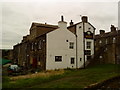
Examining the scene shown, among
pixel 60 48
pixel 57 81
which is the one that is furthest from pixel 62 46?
pixel 57 81

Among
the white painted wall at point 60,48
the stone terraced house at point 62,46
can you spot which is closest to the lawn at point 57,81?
the white painted wall at point 60,48

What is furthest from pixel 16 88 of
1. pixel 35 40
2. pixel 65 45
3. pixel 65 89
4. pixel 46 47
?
pixel 35 40

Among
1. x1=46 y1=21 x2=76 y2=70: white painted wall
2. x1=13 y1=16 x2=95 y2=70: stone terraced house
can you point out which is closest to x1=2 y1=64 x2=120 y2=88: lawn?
x1=46 y1=21 x2=76 y2=70: white painted wall

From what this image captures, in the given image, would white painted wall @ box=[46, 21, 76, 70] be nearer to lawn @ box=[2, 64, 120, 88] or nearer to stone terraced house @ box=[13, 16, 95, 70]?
stone terraced house @ box=[13, 16, 95, 70]

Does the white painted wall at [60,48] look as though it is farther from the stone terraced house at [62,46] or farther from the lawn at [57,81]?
the lawn at [57,81]

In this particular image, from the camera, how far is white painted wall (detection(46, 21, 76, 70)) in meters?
28.3

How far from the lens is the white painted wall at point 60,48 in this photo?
92.8 feet

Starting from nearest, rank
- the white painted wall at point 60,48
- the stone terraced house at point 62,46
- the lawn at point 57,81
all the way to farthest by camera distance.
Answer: the lawn at point 57,81 → the white painted wall at point 60,48 → the stone terraced house at point 62,46

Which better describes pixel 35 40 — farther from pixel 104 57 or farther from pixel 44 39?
pixel 104 57

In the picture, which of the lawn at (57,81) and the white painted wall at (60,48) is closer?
the lawn at (57,81)

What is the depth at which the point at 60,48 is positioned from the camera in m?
29.5

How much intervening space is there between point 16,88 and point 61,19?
20.3 m

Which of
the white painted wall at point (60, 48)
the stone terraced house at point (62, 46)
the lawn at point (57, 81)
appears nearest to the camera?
the lawn at point (57, 81)

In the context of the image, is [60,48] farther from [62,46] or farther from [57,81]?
[57,81]
